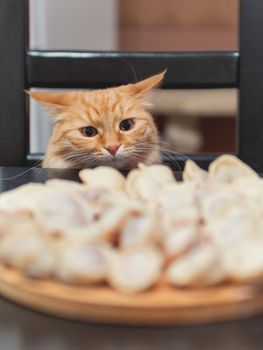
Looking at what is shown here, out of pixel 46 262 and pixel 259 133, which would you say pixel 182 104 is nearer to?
pixel 259 133

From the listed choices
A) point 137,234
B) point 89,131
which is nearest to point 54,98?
point 89,131

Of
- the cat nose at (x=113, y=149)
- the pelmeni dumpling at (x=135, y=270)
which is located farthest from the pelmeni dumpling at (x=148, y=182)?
the cat nose at (x=113, y=149)

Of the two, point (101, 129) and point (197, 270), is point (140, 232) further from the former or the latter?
point (101, 129)

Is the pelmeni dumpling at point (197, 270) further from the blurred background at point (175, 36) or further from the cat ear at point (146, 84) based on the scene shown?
the blurred background at point (175, 36)

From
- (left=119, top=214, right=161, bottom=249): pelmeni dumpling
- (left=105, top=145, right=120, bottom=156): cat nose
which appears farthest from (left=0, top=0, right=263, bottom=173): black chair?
(left=119, top=214, right=161, bottom=249): pelmeni dumpling

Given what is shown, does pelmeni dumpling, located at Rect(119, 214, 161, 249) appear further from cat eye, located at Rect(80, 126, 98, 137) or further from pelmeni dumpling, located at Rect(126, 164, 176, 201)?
cat eye, located at Rect(80, 126, 98, 137)
